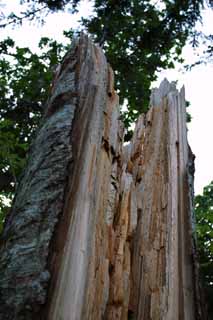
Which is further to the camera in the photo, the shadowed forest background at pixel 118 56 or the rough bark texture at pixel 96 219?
the shadowed forest background at pixel 118 56

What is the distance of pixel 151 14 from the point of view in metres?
8.45

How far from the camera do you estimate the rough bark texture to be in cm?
144

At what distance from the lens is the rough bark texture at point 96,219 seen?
1444 millimetres

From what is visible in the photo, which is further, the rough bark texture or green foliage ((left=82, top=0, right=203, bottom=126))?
green foliage ((left=82, top=0, right=203, bottom=126))

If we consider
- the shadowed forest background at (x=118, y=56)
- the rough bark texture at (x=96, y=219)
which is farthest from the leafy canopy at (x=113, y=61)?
the rough bark texture at (x=96, y=219)

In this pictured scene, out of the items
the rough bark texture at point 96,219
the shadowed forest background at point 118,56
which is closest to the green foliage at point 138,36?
the shadowed forest background at point 118,56

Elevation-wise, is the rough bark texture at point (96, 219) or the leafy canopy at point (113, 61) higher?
the leafy canopy at point (113, 61)

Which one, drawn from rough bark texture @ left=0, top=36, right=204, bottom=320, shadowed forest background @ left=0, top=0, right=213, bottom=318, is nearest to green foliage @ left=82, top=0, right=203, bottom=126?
shadowed forest background @ left=0, top=0, right=213, bottom=318

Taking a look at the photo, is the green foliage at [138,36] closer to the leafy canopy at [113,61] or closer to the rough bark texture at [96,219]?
the leafy canopy at [113,61]

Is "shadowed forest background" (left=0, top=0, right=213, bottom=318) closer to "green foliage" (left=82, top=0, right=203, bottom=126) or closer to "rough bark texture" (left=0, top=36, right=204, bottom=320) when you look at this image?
"green foliage" (left=82, top=0, right=203, bottom=126)

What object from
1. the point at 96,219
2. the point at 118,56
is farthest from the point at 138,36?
the point at 96,219

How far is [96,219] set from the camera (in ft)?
5.90

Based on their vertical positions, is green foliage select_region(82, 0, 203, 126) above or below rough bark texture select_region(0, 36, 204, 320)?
above

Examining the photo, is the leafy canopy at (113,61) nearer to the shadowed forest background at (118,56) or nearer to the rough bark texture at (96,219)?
the shadowed forest background at (118,56)
